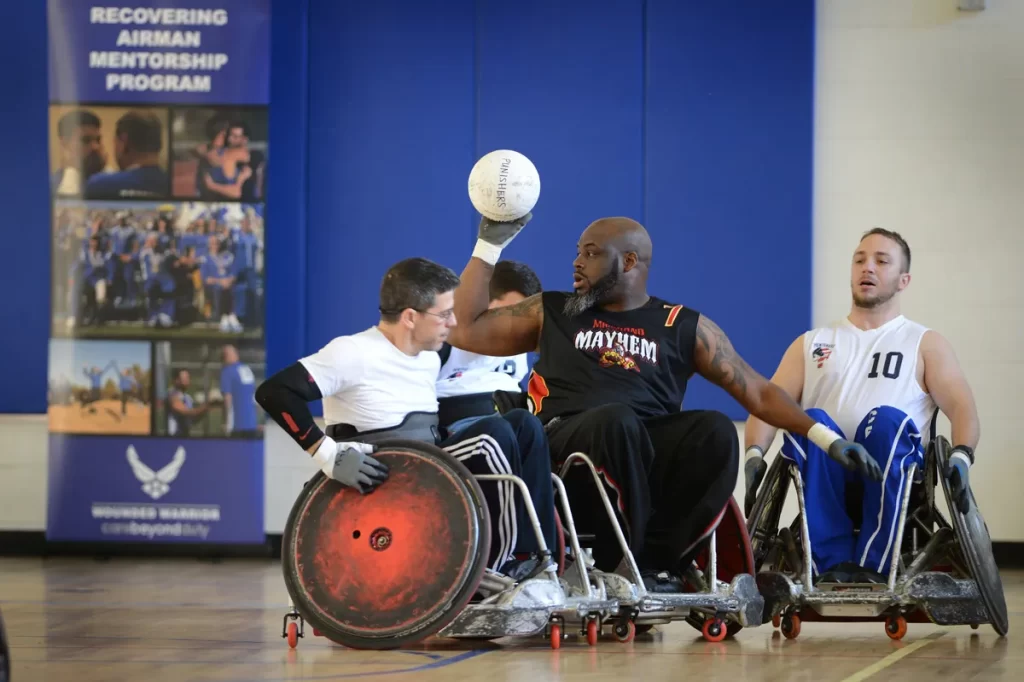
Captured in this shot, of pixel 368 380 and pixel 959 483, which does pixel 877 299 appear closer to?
pixel 959 483

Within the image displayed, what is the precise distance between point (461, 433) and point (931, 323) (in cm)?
415

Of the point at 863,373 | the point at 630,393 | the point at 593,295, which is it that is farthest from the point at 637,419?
the point at 863,373

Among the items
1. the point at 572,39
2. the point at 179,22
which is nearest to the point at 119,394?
the point at 179,22

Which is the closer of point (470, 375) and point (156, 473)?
point (470, 375)

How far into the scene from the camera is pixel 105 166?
7.28 metres

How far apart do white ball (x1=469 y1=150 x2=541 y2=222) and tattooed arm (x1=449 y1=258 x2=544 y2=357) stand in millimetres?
182

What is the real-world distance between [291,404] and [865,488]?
188 centimetres

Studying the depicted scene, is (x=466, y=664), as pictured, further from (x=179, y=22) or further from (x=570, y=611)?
(x=179, y=22)

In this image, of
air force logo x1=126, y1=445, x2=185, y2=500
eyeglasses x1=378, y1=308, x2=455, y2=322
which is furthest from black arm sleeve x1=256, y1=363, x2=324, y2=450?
air force logo x1=126, y1=445, x2=185, y2=500

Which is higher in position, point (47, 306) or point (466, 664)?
point (47, 306)

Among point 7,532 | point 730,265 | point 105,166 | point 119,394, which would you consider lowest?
point 7,532

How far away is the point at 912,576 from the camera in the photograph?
4.40 meters

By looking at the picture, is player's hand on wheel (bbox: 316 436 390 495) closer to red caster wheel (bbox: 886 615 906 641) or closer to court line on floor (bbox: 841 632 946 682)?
court line on floor (bbox: 841 632 946 682)

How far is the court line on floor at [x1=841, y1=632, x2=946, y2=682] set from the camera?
144 inches
